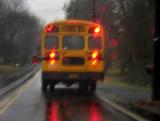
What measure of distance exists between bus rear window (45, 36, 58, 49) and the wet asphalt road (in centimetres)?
227

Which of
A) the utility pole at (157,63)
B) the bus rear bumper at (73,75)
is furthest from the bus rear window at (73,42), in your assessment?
the utility pole at (157,63)

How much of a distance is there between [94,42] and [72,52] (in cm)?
105

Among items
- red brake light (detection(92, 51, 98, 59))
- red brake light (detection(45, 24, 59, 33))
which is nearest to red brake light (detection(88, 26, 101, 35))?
red brake light (detection(92, 51, 98, 59))

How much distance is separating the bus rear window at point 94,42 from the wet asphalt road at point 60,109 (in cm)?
229

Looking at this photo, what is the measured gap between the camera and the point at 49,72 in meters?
22.4

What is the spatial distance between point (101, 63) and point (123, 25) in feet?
52.8

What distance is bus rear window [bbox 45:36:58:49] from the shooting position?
22.5 m

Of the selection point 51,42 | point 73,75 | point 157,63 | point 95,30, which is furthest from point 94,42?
point 157,63

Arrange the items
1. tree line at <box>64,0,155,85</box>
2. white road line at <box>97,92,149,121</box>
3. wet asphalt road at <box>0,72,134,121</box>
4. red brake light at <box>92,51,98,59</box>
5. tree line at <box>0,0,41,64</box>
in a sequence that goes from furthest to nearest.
→ tree line at <box>0,0,41,64</box> → tree line at <box>64,0,155,85</box> → red brake light at <box>92,51,98,59</box> → wet asphalt road at <box>0,72,134,121</box> → white road line at <box>97,92,149,121</box>

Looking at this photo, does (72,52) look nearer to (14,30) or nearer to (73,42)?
(73,42)

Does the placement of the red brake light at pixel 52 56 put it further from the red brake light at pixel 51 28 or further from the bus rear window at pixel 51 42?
the red brake light at pixel 51 28

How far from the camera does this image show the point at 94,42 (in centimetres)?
2267

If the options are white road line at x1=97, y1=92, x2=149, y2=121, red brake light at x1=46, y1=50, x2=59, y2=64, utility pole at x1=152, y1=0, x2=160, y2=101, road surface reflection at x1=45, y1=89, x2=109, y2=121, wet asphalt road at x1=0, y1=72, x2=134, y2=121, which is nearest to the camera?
white road line at x1=97, y1=92, x2=149, y2=121

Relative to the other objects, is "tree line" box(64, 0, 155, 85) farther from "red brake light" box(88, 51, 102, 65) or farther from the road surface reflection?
the road surface reflection
